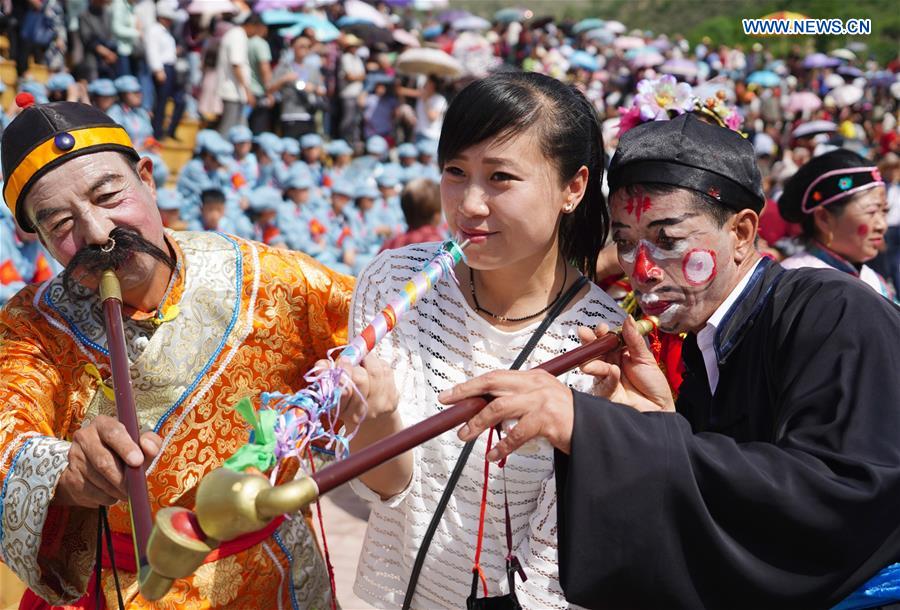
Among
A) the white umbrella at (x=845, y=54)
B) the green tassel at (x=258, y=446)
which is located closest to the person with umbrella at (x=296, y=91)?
the green tassel at (x=258, y=446)

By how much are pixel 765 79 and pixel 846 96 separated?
2201 mm

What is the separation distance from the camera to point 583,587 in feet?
6.02

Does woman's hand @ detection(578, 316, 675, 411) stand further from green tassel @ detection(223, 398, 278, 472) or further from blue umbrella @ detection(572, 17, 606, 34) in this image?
blue umbrella @ detection(572, 17, 606, 34)

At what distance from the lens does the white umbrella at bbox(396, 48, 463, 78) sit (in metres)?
15.7

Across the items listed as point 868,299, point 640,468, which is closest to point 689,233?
point 868,299

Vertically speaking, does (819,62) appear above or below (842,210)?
below

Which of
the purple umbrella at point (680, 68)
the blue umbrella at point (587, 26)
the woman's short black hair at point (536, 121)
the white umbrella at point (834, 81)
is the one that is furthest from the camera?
the blue umbrella at point (587, 26)

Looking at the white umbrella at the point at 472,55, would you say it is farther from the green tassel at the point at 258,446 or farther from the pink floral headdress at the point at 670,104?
the green tassel at the point at 258,446

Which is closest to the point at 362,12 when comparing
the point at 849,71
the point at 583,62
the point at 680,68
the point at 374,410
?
the point at 583,62

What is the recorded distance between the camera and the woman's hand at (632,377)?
7.14 feet

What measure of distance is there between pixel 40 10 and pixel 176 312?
983 centimetres

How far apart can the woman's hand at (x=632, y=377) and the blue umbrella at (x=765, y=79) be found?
22.9 meters

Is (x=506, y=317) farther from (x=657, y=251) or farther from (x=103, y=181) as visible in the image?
(x=103, y=181)

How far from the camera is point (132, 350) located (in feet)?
8.32
